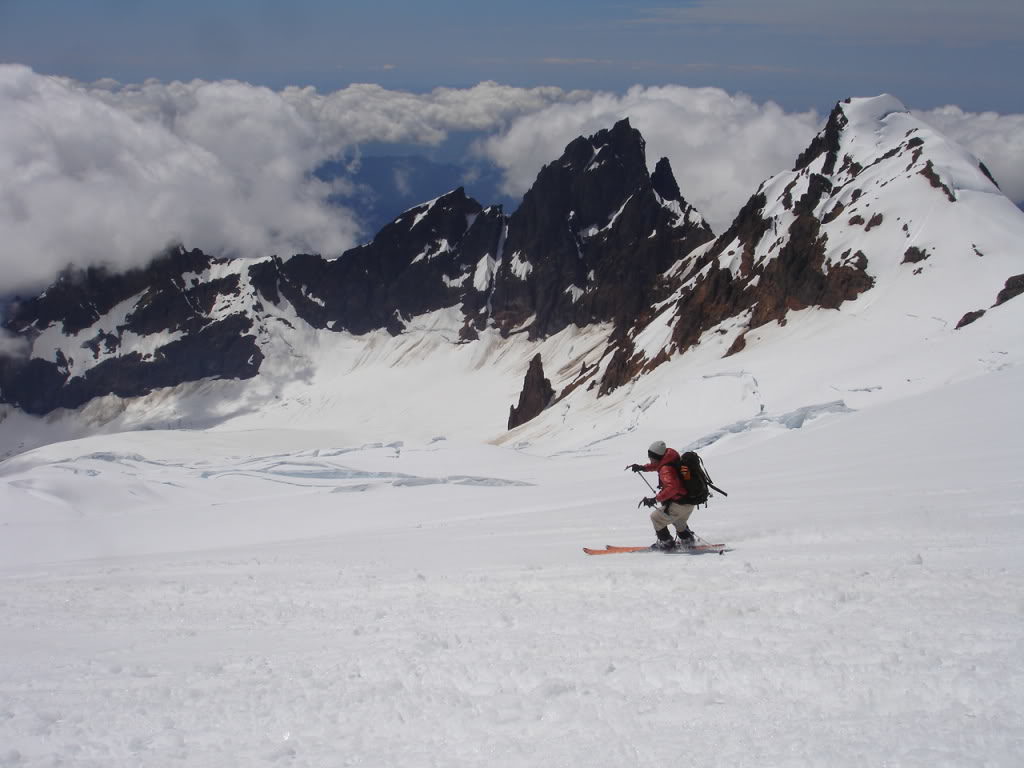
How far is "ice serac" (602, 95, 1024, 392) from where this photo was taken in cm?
6556

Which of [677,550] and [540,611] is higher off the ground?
[677,550]

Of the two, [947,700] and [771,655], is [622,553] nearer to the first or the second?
[771,655]

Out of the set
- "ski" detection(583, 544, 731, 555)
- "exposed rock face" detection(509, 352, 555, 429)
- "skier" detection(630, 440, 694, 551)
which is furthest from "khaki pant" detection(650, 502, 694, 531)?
"exposed rock face" detection(509, 352, 555, 429)

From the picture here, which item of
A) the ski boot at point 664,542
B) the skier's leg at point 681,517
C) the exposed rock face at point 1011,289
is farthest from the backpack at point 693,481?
the exposed rock face at point 1011,289

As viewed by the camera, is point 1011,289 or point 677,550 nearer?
point 677,550

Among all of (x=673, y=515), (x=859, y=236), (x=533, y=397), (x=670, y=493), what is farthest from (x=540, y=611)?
(x=533, y=397)

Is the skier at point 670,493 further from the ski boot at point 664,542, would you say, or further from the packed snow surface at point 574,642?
the packed snow surface at point 574,642

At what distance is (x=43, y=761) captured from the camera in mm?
5898

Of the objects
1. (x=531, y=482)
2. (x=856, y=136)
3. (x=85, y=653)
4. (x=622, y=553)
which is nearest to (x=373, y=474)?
(x=531, y=482)

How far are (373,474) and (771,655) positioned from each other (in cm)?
3316

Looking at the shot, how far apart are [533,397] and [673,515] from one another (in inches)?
4493

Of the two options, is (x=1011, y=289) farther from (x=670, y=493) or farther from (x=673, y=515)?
(x=670, y=493)

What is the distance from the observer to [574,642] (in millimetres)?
7711

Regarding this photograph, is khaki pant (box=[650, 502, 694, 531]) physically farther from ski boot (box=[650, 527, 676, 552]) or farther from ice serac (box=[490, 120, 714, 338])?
ice serac (box=[490, 120, 714, 338])
